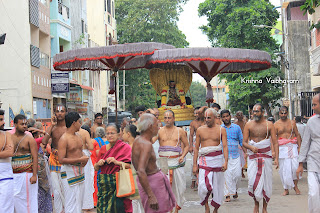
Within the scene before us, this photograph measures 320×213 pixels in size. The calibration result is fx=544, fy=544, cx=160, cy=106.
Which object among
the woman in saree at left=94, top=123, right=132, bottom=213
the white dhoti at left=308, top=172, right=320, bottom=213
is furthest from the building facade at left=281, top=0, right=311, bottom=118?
the woman in saree at left=94, top=123, right=132, bottom=213

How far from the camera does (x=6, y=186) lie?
770cm

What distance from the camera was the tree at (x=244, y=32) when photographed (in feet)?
119

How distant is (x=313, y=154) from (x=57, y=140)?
424cm

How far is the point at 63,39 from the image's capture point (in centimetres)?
3612

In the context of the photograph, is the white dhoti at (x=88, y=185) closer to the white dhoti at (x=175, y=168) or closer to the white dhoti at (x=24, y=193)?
the white dhoti at (x=24, y=193)

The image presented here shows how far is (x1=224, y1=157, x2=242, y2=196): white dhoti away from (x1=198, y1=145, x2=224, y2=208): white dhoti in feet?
7.23

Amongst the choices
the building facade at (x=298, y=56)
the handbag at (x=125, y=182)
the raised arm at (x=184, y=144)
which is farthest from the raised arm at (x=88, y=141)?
the building facade at (x=298, y=56)

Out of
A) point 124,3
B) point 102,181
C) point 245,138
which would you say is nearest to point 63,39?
point 124,3

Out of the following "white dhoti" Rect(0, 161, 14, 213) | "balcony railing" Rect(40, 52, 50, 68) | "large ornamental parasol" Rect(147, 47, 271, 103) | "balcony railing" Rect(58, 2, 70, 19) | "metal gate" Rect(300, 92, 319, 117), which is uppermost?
"balcony railing" Rect(58, 2, 70, 19)

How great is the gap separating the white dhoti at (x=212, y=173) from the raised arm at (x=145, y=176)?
3.95 meters

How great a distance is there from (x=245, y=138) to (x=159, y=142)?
5.41ft

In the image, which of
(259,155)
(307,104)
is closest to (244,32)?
(307,104)

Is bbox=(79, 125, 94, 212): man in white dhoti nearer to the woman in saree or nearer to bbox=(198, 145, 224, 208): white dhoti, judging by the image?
the woman in saree

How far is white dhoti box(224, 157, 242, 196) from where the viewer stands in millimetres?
12117
